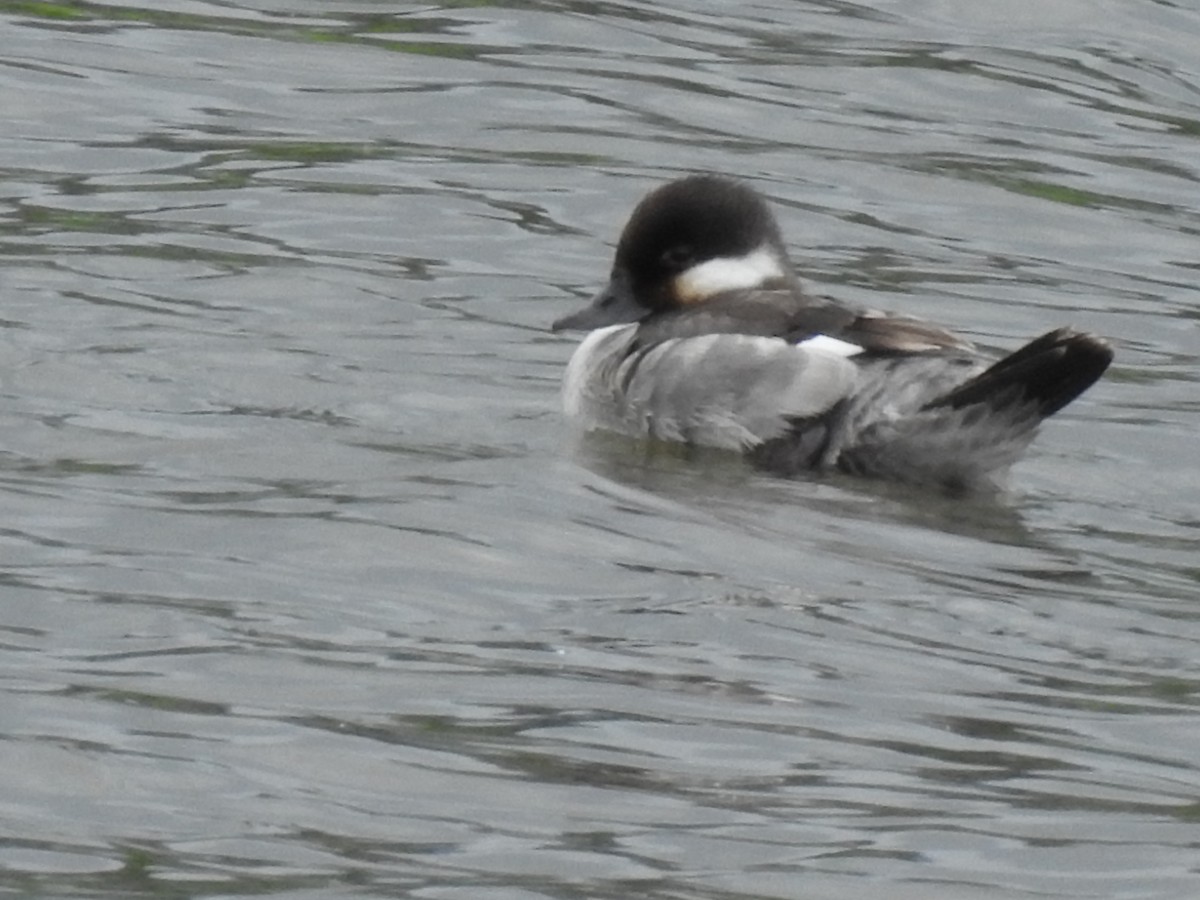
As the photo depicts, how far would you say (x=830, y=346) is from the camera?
10375mm

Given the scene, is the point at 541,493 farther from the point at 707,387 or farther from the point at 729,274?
the point at 729,274

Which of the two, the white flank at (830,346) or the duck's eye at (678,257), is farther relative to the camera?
the duck's eye at (678,257)

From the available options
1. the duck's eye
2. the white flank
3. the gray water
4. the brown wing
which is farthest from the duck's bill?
the brown wing

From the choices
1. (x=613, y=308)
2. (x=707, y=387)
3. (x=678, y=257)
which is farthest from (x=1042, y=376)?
(x=613, y=308)

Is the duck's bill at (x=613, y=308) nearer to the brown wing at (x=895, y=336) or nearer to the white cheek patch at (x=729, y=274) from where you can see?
the white cheek patch at (x=729, y=274)

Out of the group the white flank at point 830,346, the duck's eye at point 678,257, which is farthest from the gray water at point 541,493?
the duck's eye at point 678,257

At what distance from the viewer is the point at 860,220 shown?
567 inches

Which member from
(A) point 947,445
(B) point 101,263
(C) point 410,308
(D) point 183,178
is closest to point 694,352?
(A) point 947,445

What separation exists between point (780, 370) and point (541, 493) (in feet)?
3.20

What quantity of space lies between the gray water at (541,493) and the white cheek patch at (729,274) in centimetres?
64

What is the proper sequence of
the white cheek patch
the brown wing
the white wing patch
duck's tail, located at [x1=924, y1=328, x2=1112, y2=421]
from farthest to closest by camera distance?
the white cheek patch < the white wing patch < the brown wing < duck's tail, located at [x1=924, y1=328, x2=1112, y2=421]

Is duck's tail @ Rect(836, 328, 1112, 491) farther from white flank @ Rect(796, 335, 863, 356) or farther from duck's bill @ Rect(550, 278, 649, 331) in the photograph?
duck's bill @ Rect(550, 278, 649, 331)

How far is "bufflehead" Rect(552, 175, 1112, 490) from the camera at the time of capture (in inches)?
398

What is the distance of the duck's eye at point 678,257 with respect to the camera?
11398 mm
